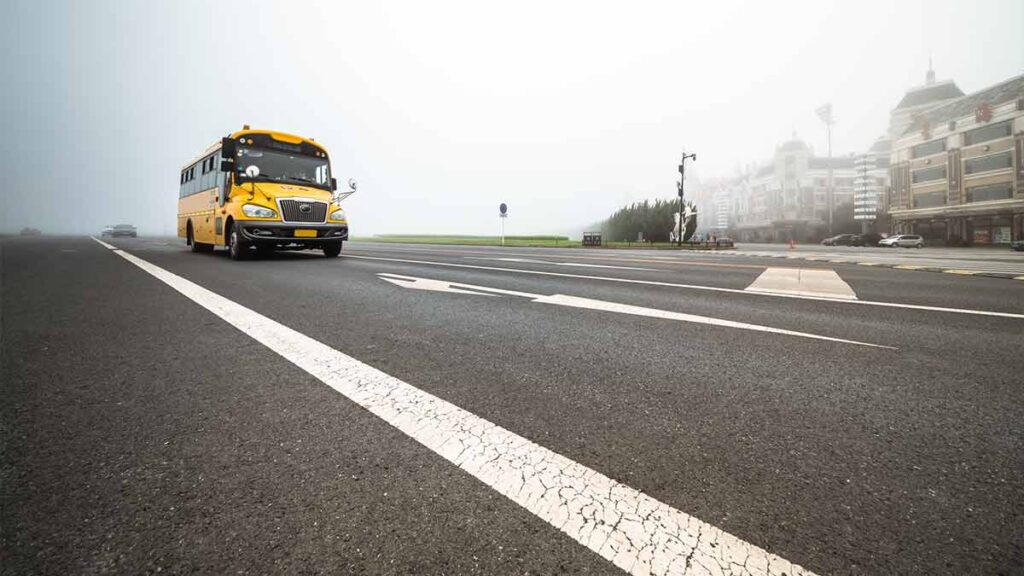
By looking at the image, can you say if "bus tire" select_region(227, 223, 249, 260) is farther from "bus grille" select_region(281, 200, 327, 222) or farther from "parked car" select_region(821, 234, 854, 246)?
"parked car" select_region(821, 234, 854, 246)

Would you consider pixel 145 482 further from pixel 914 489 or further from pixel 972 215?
pixel 972 215

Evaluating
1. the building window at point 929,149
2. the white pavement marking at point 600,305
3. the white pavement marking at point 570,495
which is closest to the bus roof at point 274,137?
the white pavement marking at point 600,305

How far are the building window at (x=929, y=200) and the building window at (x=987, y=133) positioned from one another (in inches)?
217

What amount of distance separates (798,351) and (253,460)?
10.7ft

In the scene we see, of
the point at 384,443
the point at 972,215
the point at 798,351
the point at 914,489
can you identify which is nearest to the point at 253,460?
the point at 384,443

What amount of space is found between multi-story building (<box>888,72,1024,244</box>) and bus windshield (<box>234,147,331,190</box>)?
193 feet

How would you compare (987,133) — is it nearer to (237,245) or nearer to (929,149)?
(929,149)

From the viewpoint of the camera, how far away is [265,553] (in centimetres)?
110

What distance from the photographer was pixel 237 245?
1037 cm

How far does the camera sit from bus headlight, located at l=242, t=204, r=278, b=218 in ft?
32.8

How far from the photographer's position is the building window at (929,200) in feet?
157

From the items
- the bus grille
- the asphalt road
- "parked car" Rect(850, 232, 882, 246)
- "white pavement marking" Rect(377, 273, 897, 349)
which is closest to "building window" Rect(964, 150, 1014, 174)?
"parked car" Rect(850, 232, 882, 246)

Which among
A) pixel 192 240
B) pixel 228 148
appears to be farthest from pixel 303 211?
pixel 192 240

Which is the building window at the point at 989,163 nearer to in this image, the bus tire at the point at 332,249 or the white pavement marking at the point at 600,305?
the white pavement marking at the point at 600,305
